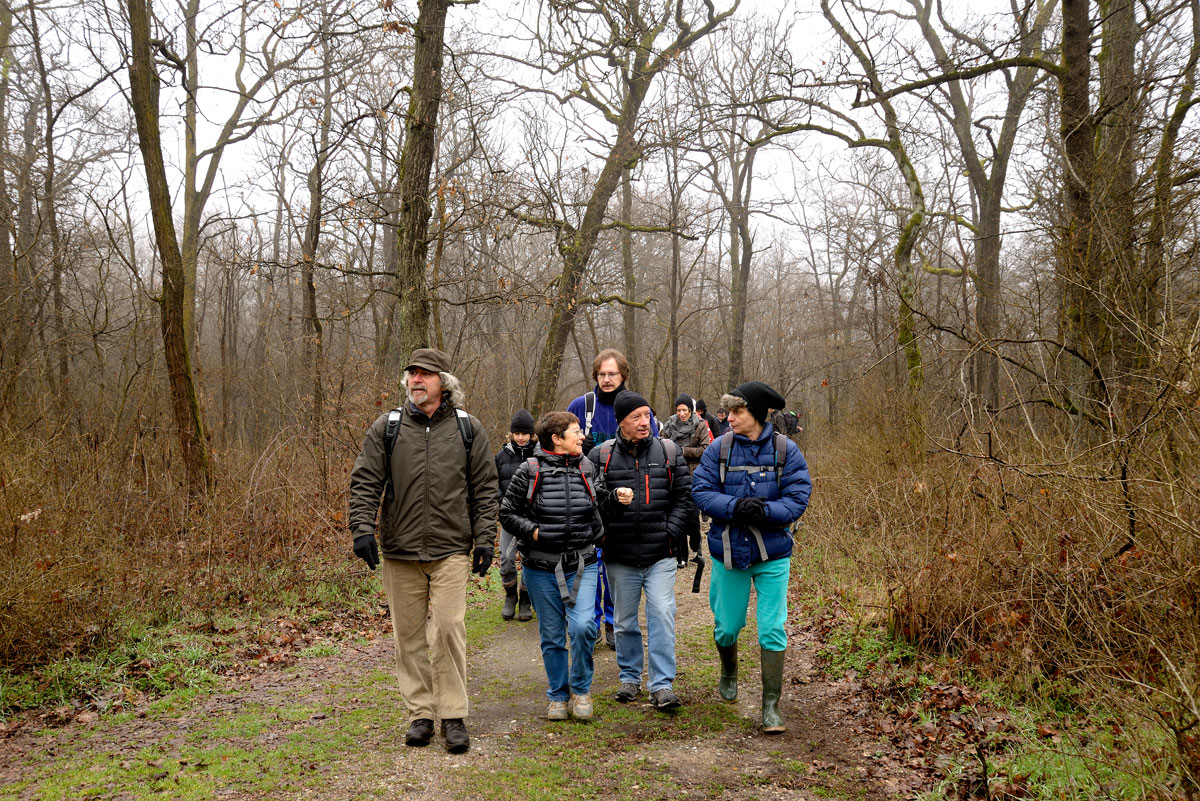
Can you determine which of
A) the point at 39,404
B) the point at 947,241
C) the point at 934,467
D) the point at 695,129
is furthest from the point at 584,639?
the point at 947,241

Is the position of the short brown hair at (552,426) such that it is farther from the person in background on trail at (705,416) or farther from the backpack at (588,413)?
the person in background on trail at (705,416)

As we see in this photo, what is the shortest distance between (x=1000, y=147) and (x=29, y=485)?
17.9 metres

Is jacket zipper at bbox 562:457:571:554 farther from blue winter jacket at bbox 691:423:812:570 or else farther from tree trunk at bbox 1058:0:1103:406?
tree trunk at bbox 1058:0:1103:406

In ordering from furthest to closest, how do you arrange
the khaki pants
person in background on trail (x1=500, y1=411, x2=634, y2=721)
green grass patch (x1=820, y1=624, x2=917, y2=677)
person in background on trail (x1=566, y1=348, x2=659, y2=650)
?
person in background on trail (x1=566, y1=348, x2=659, y2=650) < green grass patch (x1=820, y1=624, x2=917, y2=677) < person in background on trail (x1=500, y1=411, x2=634, y2=721) < the khaki pants

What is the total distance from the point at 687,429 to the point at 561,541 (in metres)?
7.40

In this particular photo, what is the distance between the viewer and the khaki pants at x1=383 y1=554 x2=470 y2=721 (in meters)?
4.79

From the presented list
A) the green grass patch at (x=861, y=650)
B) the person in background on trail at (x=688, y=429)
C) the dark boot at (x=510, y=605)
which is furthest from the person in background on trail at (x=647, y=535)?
the person in background on trail at (x=688, y=429)

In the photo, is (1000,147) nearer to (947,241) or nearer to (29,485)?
(947,241)

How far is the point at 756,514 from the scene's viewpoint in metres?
4.93

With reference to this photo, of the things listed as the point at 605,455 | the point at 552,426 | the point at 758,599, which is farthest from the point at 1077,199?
the point at 552,426

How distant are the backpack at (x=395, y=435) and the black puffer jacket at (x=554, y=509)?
0.39m

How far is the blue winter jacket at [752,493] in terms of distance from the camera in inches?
199

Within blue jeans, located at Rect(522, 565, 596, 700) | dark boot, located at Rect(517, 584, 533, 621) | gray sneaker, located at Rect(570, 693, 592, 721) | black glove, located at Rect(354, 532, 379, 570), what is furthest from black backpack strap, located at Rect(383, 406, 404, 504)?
dark boot, located at Rect(517, 584, 533, 621)

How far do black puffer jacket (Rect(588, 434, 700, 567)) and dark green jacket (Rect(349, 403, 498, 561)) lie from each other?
906mm
